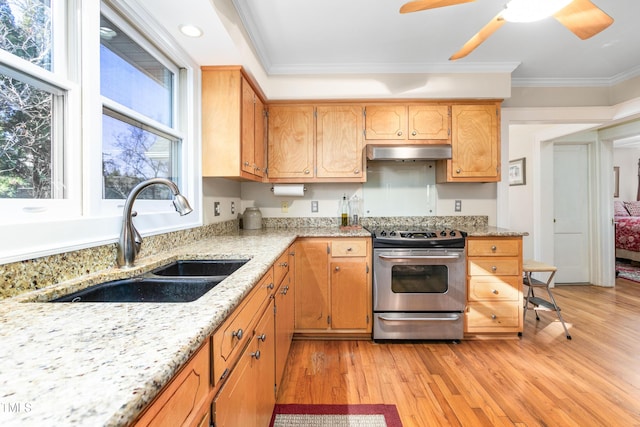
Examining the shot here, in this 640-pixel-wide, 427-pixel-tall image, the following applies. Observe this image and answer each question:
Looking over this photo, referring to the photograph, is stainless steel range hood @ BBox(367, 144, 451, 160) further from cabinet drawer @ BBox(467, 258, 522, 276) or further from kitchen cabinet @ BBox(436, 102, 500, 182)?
cabinet drawer @ BBox(467, 258, 522, 276)

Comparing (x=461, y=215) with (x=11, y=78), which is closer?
(x=11, y=78)

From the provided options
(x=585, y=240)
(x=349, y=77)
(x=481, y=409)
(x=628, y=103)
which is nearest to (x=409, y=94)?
(x=349, y=77)

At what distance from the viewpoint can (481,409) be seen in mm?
1665

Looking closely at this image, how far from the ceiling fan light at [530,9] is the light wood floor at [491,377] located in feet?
6.88

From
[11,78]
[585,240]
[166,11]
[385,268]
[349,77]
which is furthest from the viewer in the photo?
[585,240]

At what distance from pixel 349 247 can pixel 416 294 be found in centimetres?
66

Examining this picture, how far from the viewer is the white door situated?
3996mm

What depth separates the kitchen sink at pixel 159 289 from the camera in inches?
45.9

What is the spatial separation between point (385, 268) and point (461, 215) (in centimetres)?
121

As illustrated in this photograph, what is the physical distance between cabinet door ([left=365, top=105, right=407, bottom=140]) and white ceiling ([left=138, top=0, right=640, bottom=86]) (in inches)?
13.2

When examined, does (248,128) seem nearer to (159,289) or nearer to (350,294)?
(159,289)

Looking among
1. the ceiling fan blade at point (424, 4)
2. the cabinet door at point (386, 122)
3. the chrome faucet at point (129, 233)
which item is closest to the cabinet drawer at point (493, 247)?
the cabinet door at point (386, 122)

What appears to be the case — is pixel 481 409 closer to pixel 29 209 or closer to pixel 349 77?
pixel 29 209

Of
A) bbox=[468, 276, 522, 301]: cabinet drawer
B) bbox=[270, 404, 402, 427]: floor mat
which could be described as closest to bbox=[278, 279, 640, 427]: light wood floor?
bbox=[270, 404, 402, 427]: floor mat
